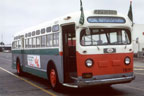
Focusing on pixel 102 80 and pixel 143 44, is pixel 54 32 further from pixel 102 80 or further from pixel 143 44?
pixel 143 44

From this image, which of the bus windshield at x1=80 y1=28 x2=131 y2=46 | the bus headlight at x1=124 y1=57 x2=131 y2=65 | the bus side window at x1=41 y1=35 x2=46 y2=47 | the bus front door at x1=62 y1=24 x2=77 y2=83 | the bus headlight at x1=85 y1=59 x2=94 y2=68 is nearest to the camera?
the bus headlight at x1=85 y1=59 x2=94 y2=68

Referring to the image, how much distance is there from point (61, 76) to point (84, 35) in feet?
6.08

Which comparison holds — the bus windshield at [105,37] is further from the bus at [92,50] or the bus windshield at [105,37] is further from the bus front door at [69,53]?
the bus front door at [69,53]

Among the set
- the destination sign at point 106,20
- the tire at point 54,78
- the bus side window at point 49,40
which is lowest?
the tire at point 54,78

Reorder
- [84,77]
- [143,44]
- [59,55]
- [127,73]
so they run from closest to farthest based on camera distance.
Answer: [84,77], [127,73], [59,55], [143,44]

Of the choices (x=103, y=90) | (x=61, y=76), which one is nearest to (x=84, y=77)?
(x=61, y=76)

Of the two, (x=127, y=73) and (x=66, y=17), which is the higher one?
(x=66, y=17)

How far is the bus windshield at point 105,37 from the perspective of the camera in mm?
8414

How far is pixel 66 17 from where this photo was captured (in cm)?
895

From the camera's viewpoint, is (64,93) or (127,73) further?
(64,93)

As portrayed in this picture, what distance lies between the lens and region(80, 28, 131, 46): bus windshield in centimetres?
841

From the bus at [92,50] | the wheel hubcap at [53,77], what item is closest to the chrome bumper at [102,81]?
the bus at [92,50]

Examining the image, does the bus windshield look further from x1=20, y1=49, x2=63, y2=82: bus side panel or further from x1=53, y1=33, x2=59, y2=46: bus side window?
x1=53, y1=33, x2=59, y2=46: bus side window

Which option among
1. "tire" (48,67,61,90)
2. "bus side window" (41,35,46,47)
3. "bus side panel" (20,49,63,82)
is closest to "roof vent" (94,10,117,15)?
"bus side panel" (20,49,63,82)
